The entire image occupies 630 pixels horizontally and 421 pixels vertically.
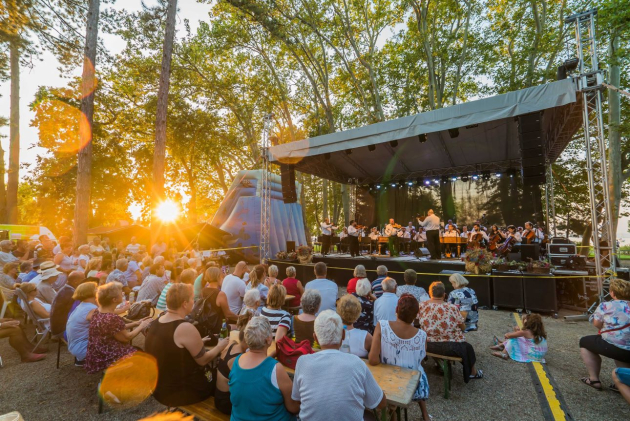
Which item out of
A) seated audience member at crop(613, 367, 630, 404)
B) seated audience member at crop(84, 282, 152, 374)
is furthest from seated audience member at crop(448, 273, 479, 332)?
seated audience member at crop(84, 282, 152, 374)

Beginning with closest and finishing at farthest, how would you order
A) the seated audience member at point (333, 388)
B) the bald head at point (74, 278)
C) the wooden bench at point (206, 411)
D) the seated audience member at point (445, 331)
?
the seated audience member at point (333, 388), the wooden bench at point (206, 411), the seated audience member at point (445, 331), the bald head at point (74, 278)

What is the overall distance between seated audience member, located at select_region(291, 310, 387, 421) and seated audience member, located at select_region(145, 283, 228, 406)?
1002 millimetres

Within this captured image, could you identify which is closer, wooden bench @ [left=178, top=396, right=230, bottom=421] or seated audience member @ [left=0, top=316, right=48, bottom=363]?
wooden bench @ [left=178, top=396, right=230, bottom=421]

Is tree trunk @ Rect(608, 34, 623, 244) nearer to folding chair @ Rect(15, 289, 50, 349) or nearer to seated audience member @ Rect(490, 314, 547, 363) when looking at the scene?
seated audience member @ Rect(490, 314, 547, 363)

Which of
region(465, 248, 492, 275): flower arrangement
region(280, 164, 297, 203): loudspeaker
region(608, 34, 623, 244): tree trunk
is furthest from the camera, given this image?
region(608, 34, 623, 244): tree trunk

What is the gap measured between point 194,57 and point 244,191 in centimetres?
773

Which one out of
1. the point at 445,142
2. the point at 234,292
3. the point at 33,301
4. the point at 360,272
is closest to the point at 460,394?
the point at 360,272

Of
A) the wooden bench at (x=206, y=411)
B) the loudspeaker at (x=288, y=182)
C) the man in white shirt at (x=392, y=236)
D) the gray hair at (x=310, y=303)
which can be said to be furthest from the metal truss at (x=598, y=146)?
the loudspeaker at (x=288, y=182)

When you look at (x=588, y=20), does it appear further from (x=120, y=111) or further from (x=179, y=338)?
(x=120, y=111)

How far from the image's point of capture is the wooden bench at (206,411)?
2225 millimetres

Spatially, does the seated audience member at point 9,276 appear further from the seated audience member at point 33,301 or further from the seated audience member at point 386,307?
the seated audience member at point 386,307

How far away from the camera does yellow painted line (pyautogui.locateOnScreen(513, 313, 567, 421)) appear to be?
117 inches

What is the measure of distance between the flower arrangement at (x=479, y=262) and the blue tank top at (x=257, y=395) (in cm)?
695

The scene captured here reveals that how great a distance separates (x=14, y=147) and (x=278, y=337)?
64.5 ft
